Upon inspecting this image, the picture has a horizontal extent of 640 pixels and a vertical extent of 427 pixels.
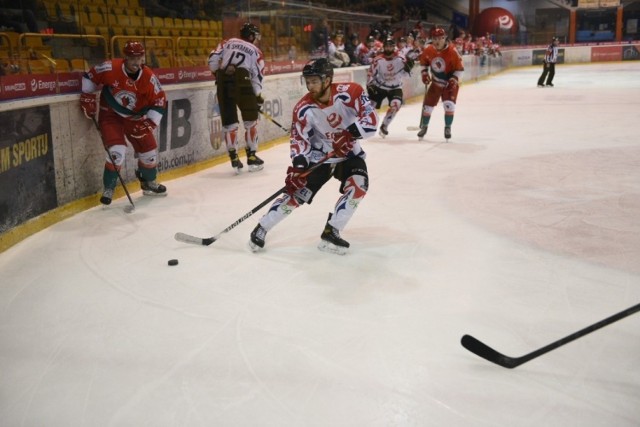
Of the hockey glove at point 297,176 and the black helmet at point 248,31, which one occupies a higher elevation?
the black helmet at point 248,31

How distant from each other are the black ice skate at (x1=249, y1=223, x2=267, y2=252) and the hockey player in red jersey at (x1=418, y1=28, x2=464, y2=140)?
466 centimetres

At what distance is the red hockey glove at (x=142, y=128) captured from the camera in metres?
5.04

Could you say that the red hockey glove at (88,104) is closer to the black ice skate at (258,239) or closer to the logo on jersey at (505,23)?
the black ice skate at (258,239)

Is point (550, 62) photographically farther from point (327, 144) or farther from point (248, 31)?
point (327, 144)

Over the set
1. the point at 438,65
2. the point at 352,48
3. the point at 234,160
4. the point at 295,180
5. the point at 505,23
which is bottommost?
the point at 234,160

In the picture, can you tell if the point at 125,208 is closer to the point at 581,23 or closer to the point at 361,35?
the point at 361,35

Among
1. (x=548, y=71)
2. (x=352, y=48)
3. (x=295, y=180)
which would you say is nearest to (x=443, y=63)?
(x=295, y=180)

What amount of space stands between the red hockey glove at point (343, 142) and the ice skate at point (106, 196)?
217 cm

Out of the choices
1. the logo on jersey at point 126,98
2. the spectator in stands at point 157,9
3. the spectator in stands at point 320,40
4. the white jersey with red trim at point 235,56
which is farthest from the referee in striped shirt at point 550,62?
the logo on jersey at point 126,98

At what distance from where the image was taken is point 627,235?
3.89 metres

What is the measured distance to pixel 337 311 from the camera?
2.88 m

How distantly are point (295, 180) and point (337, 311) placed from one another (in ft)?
3.18

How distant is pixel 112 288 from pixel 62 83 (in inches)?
83.7

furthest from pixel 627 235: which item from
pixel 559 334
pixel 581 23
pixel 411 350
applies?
pixel 581 23
